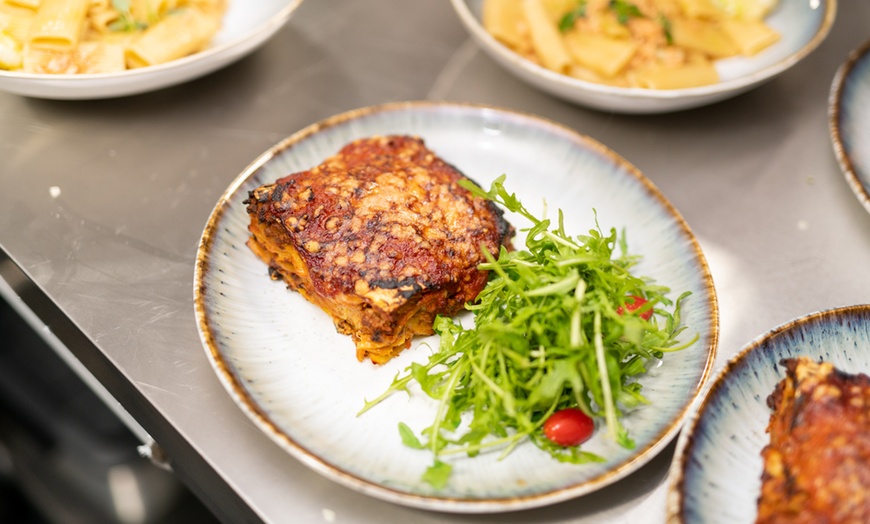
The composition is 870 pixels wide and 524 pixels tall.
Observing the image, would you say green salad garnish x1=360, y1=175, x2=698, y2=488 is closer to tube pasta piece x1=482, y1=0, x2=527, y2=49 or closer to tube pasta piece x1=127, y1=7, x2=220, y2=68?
tube pasta piece x1=482, y1=0, x2=527, y2=49

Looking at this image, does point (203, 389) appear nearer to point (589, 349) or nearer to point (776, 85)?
point (589, 349)

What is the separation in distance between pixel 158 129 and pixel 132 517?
1.32 meters

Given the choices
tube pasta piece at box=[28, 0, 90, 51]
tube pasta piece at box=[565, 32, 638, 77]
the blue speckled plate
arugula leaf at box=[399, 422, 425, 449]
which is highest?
tube pasta piece at box=[28, 0, 90, 51]

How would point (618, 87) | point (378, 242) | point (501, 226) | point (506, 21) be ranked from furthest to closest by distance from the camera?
point (506, 21)
point (618, 87)
point (501, 226)
point (378, 242)

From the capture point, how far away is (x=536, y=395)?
1413 mm

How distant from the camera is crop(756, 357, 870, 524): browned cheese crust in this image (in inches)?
47.0

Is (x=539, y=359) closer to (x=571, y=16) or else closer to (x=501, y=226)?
(x=501, y=226)

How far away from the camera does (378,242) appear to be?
1.64m

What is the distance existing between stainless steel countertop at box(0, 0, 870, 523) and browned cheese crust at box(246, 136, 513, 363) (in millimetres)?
307

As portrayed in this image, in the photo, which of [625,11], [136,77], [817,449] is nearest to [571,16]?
[625,11]

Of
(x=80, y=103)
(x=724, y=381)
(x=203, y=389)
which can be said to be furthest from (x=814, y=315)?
(x=80, y=103)

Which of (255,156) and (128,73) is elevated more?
(128,73)

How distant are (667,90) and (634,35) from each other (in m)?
0.39

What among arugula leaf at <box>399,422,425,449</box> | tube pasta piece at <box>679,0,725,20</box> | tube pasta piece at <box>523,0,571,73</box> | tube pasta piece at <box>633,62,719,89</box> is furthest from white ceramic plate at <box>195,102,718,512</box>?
tube pasta piece at <box>679,0,725,20</box>
